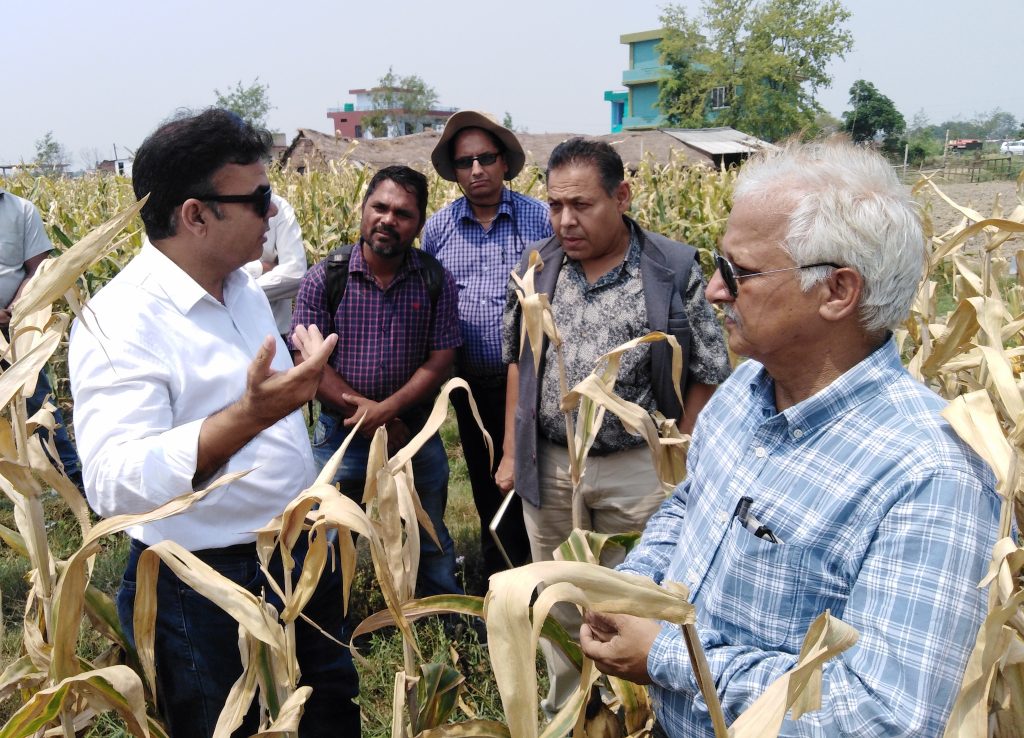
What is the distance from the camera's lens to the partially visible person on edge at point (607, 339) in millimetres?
2660

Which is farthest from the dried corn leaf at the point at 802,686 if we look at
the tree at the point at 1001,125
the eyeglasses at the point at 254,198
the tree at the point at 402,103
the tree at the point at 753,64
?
the tree at the point at 402,103

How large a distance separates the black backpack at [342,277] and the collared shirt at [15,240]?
2031 mm

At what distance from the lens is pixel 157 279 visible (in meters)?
1.84

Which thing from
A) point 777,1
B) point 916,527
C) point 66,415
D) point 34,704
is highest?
point 777,1

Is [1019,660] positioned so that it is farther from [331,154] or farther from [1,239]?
[331,154]

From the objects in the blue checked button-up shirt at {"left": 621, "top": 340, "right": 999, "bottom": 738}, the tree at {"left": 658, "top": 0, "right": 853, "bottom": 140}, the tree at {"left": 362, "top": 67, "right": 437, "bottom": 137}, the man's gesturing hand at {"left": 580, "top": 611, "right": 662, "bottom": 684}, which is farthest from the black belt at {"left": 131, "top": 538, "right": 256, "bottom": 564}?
the tree at {"left": 362, "top": 67, "right": 437, "bottom": 137}

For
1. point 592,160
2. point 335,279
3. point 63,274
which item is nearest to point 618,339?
point 592,160

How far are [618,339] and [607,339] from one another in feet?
0.12

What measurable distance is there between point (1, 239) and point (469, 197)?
2.43 m

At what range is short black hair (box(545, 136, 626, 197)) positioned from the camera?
2770 millimetres

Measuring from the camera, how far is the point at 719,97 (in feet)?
165

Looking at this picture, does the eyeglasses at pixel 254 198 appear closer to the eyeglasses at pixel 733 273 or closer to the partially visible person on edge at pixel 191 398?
the partially visible person on edge at pixel 191 398

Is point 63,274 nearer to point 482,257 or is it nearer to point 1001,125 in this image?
point 482,257

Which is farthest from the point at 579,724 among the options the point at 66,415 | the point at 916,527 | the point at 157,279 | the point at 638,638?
the point at 66,415
